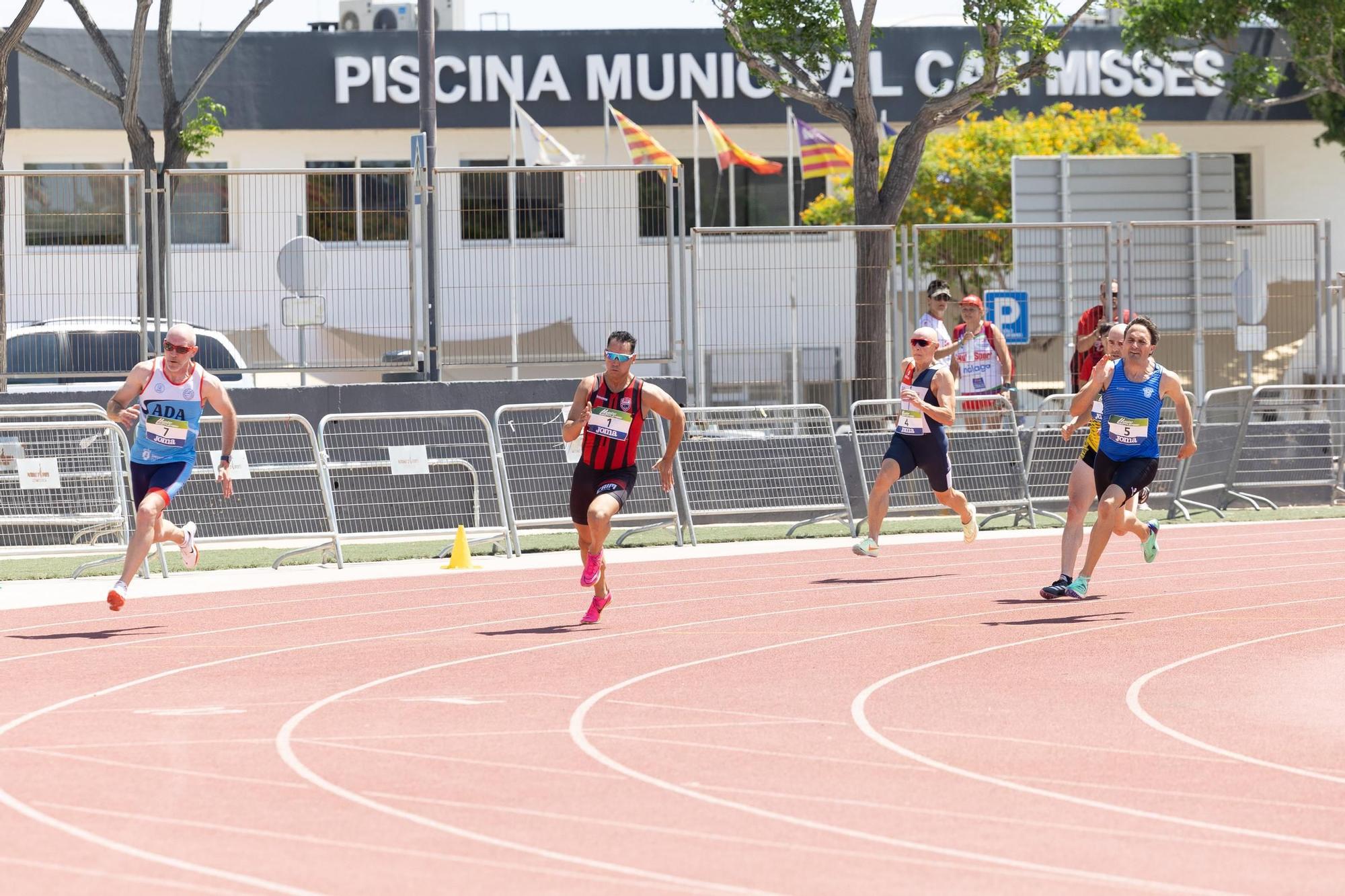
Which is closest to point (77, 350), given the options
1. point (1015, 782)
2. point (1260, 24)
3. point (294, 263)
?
point (294, 263)

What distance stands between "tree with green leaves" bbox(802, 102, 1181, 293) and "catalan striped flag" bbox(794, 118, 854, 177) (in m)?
0.54

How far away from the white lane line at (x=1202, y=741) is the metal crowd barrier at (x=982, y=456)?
7.56 metres

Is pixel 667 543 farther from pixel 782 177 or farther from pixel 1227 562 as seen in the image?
pixel 782 177

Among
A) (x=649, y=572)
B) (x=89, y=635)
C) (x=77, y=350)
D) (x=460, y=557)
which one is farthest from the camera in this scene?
(x=77, y=350)

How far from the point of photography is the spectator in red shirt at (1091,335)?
20156 mm

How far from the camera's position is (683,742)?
28.3 ft

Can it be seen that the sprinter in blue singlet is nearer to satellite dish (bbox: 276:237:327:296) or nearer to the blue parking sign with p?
the blue parking sign with p

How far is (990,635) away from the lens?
39.9 ft

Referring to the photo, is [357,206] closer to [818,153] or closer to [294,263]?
[294,263]

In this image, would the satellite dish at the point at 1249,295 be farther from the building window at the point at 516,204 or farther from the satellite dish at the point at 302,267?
the satellite dish at the point at 302,267

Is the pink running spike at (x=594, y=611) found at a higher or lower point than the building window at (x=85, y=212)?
lower

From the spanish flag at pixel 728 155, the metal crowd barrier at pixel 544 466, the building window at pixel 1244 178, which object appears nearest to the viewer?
the metal crowd barrier at pixel 544 466

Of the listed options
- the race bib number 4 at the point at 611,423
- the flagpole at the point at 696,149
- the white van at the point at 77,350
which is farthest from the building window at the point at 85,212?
the flagpole at the point at 696,149

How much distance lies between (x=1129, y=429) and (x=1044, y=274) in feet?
25.7
